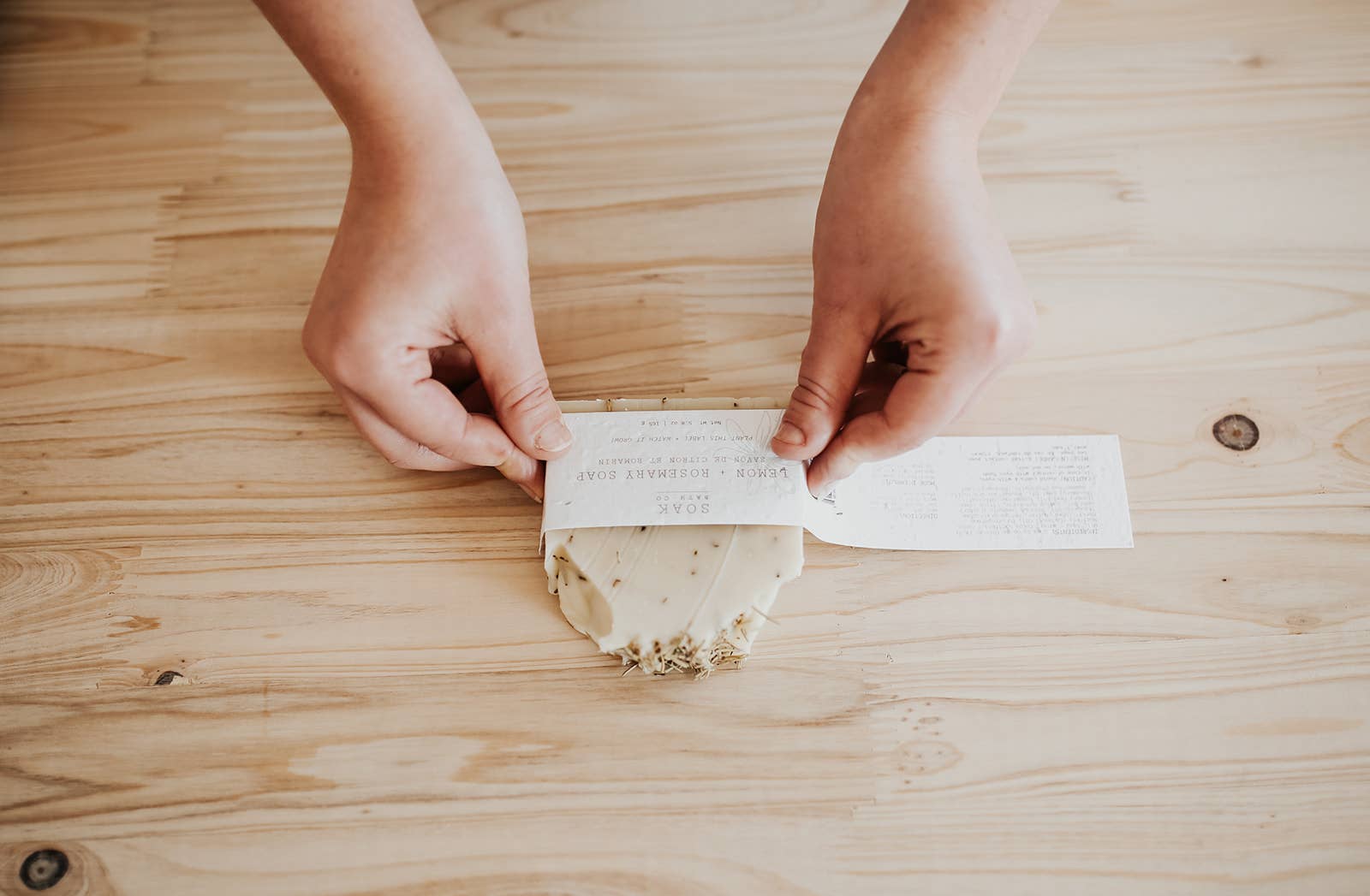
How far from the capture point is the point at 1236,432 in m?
0.87

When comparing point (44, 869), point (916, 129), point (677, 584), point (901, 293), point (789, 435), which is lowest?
point (44, 869)

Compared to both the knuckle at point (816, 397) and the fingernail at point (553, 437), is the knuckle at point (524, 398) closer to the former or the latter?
the fingernail at point (553, 437)

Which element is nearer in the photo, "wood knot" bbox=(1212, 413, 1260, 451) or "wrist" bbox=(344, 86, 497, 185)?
"wrist" bbox=(344, 86, 497, 185)

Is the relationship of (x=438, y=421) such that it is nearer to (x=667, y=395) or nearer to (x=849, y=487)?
(x=667, y=395)

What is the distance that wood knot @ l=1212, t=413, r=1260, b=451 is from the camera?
2.83ft

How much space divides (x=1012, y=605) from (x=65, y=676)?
927 millimetres

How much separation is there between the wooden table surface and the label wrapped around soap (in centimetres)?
3

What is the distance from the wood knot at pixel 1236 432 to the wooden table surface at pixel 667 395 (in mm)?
16

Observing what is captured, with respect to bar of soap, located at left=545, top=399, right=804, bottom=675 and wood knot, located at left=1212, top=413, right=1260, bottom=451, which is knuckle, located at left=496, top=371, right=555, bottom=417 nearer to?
bar of soap, located at left=545, top=399, right=804, bottom=675

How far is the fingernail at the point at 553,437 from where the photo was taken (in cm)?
74

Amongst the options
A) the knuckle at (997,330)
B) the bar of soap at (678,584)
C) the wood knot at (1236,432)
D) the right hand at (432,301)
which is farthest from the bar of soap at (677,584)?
the wood knot at (1236,432)

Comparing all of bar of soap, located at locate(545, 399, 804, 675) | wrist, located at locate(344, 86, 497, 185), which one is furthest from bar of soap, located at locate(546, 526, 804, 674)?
wrist, located at locate(344, 86, 497, 185)

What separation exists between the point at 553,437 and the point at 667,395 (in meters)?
0.18

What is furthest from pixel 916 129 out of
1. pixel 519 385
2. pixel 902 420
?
pixel 519 385
